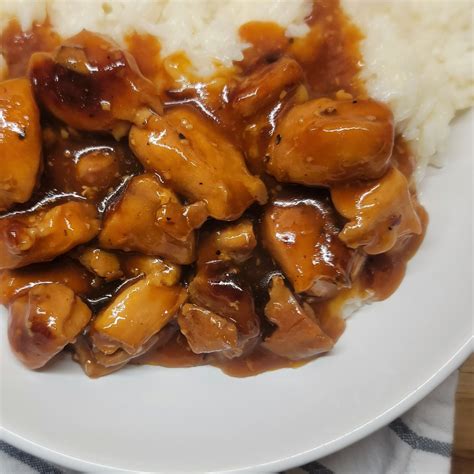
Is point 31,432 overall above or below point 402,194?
below

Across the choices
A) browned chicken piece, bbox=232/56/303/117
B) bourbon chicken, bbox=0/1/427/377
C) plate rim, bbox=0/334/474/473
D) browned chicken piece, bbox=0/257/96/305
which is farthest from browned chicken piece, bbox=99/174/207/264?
plate rim, bbox=0/334/474/473

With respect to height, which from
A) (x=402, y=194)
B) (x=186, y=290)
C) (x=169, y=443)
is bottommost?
(x=169, y=443)

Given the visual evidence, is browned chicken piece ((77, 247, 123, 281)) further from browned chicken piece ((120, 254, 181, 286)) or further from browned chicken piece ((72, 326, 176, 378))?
browned chicken piece ((72, 326, 176, 378))

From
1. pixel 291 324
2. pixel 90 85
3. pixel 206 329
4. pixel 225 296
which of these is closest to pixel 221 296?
pixel 225 296

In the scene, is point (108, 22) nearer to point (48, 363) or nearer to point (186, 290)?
point (186, 290)

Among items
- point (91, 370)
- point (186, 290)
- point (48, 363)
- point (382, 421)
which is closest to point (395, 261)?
point (382, 421)

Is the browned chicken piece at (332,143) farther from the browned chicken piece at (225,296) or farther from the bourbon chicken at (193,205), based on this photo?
the browned chicken piece at (225,296)

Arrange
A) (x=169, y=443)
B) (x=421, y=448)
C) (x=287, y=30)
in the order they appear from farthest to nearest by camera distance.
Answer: (x=421, y=448)
(x=287, y=30)
(x=169, y=443)
